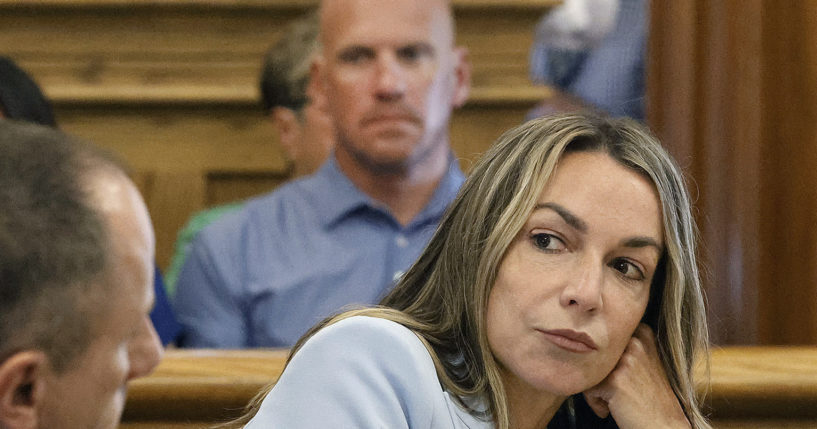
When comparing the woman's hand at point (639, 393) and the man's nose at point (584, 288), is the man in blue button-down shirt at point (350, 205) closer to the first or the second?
the woman's hand at point (639, 393)

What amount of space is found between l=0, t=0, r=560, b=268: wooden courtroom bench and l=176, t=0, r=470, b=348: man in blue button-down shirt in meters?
0.60

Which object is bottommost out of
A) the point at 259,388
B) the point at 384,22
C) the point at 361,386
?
the point at 259,388

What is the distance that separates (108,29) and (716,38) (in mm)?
1521

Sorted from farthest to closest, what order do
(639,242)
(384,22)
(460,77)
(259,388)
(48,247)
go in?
(460,77) → (384,22) → (259,388) → (639,242) → (48,247)

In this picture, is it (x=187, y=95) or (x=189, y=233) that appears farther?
(x=187, y=95)

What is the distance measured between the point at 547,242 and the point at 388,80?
0.90m

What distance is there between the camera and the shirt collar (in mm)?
2119

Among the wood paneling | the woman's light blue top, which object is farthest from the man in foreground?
the wood paneling

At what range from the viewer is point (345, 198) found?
212 centimetres

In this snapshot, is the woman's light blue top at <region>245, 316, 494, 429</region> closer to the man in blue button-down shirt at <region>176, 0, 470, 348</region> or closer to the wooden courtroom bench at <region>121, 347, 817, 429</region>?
the wooden courtroom bench at <region>121, 347, 817, 429</region>

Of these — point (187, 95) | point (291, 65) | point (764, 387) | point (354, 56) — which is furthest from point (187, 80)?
point (764, 387)

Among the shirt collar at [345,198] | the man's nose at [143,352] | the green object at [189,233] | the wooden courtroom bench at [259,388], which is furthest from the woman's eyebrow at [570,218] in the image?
the green object at [189,233]

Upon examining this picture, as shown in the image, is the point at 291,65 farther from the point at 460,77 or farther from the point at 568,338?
the point at 568,338

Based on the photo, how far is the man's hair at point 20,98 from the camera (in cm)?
194
